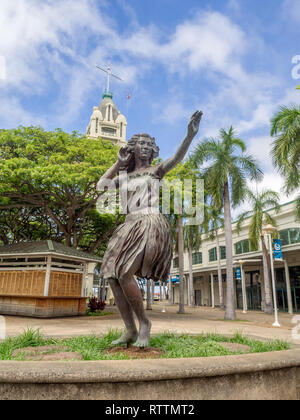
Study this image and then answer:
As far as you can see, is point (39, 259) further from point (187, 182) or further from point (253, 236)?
point (253, 236)

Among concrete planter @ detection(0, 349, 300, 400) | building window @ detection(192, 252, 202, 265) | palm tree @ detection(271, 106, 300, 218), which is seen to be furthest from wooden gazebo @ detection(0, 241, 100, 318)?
building window @ detection(192, 252, 202, 265)

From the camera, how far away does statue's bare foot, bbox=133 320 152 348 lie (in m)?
3.10

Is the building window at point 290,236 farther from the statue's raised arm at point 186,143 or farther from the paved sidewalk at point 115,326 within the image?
the statue's raised arm at point 186,143

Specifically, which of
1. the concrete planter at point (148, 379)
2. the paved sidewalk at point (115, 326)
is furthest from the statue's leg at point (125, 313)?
the paved sidewalk at point (115, 326)

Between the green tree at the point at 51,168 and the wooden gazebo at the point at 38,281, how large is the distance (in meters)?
2.32

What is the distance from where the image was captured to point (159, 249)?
3.16 metres

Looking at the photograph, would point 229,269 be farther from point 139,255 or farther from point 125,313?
point 139,255

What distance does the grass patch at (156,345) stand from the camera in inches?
113

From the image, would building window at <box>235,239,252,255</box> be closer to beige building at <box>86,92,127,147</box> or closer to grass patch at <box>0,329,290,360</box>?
grass patch at <box>0,329,290,360</box>

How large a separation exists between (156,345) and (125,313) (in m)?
0.55

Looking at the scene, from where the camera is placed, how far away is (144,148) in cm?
362

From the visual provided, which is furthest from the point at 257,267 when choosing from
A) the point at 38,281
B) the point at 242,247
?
the point at 38,281
